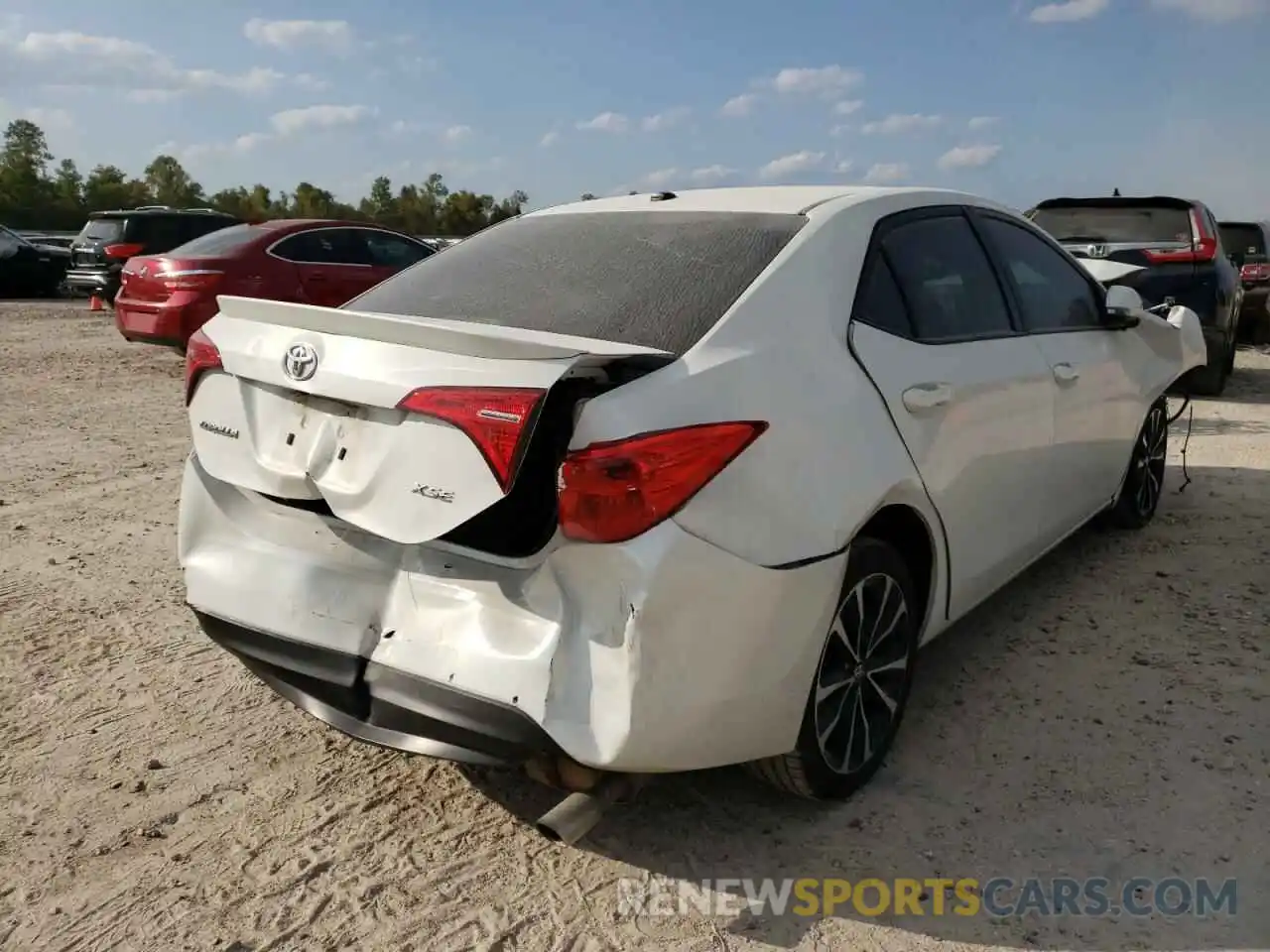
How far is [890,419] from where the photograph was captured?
2.90 meters

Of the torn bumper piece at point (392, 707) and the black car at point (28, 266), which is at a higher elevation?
the black car at point (28, 266)

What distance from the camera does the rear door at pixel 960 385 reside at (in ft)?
9.96

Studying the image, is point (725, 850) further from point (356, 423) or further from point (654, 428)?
point (356, 423)

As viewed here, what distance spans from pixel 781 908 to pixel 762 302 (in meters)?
1.49

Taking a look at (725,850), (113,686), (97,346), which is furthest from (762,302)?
(97,346)


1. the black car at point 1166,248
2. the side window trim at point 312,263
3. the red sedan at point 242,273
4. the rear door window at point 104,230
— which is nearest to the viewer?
the black car at point 1166,248

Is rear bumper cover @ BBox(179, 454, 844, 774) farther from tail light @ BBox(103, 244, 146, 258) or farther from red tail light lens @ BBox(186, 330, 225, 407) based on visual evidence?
tail light @ BBox(103, 244, 146, 258)

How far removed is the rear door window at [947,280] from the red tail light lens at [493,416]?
150 centimetres

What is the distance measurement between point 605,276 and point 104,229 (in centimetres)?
1507

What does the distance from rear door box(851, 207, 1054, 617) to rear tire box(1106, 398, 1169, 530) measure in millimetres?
1536

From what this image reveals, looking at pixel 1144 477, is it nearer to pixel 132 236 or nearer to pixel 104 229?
pixel 132 236

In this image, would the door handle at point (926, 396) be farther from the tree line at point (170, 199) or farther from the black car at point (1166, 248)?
the tree line at point (170, 199)

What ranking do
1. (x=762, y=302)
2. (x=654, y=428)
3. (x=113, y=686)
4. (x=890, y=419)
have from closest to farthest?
(x=654, y=428) → (x=762, y=302) → (x=890, y=419) → (x=113, y=686)

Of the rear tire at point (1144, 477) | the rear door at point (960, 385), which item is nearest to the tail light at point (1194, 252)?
the rear tire at point (1144, 477)
